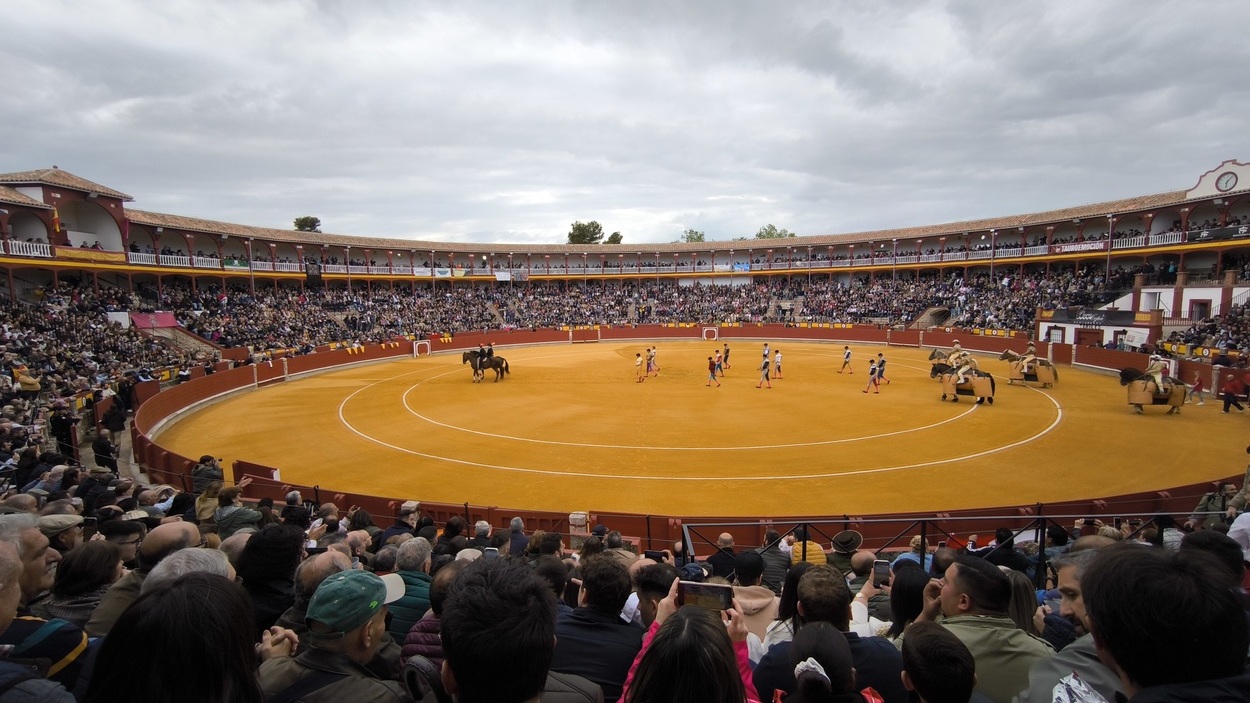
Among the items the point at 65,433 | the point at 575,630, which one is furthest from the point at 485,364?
the point at 575,630

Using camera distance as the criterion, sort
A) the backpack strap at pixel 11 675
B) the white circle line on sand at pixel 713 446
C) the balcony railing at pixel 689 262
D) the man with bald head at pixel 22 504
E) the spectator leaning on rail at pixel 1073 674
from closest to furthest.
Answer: the backpack strap at pixel 11 675
the spectator leaning on rail at pixel 1073 674
the man with bald head at pixel 22 504
the white circle line on sand at pixel 713 446
the balcony railing at pixel 689 262

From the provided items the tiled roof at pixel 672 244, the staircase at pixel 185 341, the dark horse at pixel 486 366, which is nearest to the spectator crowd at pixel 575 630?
the dark horse at pixel 486 366

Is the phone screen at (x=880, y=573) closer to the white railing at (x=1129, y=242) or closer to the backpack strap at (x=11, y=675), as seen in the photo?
the backpack strap at (x=11, y=675)

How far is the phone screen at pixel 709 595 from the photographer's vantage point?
10.9 feet

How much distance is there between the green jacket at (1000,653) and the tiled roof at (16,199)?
161ft

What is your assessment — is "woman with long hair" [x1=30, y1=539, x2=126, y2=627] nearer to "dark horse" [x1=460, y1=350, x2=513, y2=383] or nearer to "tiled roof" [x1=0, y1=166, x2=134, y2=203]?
"dark horse" [x1=460, y1=350, x2=513, y2=383]

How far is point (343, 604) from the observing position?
294 centimetres

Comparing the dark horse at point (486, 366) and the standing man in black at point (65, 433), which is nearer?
the standing man in black at point (65, 433)

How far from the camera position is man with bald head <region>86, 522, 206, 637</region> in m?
3.74

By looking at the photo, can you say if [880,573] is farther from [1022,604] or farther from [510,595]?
[510,595]

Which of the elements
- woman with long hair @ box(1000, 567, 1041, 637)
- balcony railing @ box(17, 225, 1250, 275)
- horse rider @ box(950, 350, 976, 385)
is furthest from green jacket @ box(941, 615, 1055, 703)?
balcony railing @ box(17, 225, 1250, 275)

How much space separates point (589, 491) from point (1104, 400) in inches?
909

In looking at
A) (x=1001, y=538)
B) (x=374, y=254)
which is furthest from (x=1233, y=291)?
(x=374, y=254)

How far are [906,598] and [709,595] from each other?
5.54 feet
